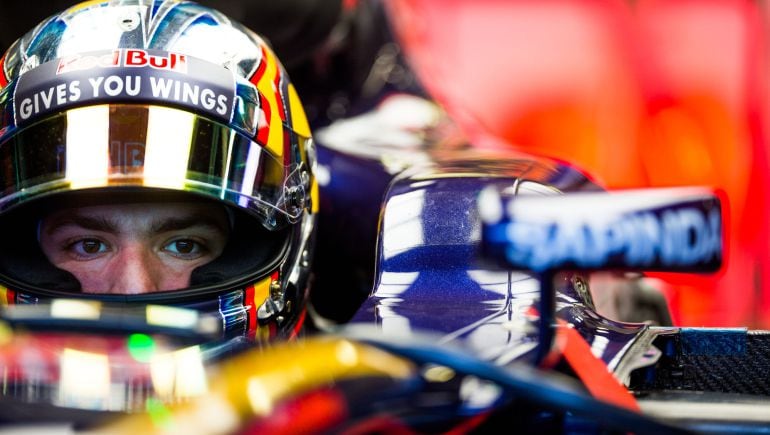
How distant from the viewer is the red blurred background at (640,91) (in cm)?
399

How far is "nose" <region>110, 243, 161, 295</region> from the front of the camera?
1.41m

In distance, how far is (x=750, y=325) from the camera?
3727mm

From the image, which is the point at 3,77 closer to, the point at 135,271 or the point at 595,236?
the point at 135,271

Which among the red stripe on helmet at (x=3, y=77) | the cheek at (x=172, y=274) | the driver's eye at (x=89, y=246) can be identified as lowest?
the cheek at (x=172, y=274)

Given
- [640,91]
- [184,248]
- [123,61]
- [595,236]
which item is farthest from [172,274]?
[640,91]

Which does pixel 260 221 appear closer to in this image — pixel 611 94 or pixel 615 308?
pixel 615 308

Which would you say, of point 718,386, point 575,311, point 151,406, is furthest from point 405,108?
point 151,406

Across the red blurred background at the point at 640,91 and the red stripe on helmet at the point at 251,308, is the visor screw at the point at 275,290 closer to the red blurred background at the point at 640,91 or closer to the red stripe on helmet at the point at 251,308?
the red stripe on helmet at the point at 251,308

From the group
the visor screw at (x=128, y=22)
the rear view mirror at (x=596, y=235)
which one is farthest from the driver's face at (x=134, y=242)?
the rear view mirror at (x=596, y=235)

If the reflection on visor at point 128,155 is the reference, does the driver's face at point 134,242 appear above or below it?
below

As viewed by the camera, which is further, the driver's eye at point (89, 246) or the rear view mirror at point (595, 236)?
the driver's eye at point (89, 246)

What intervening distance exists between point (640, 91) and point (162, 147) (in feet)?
10.5

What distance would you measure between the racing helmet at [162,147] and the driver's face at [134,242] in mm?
16

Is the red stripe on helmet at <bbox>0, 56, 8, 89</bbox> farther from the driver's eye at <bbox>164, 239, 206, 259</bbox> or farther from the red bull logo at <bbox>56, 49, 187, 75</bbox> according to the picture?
the driver's eye at <bbox>164, 239, 206, 259</bbox>
